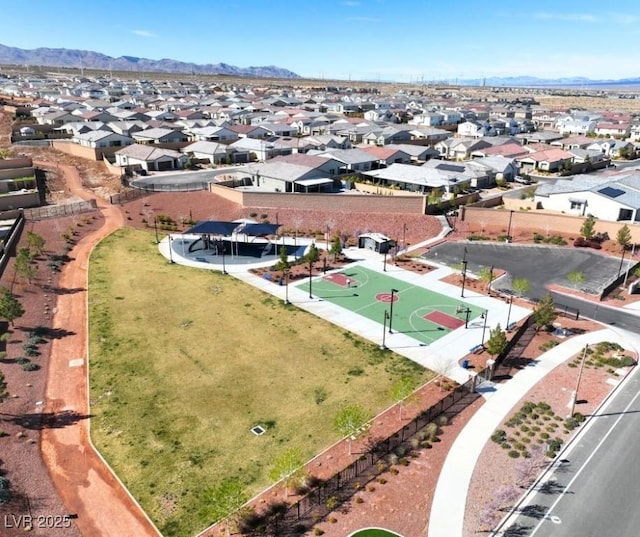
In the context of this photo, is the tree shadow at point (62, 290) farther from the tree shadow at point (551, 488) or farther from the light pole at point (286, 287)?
the tree shadow at point (551, 488)

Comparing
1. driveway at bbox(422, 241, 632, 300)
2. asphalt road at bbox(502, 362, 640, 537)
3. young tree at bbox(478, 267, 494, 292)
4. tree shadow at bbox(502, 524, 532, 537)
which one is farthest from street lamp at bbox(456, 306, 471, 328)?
tree shadow at bbox(502, 524, 532, 537)

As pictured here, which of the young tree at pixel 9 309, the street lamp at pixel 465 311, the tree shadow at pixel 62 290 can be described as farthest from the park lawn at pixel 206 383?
the street lamp at pixel 465 311

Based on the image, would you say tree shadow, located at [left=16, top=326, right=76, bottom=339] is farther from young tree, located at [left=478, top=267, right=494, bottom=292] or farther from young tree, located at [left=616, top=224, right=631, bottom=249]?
young tree, located at [left=616, top=224, right=631, bottom=249]

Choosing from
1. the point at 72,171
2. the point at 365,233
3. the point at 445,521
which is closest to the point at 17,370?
the point at 445,521

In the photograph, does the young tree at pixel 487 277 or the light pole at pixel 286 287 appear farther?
the young tree at pixel 487 277

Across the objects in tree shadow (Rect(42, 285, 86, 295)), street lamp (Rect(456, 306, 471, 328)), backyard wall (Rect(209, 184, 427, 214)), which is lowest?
street lamp (Rect(456, 306, 471, 328))

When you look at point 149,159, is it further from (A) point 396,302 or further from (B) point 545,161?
(B) point 545,161
